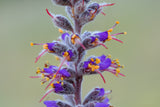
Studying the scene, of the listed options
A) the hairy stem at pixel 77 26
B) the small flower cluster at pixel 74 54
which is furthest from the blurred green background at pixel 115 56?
the hairy stem at pixel 77 26

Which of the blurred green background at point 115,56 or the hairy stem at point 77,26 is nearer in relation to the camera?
the hairy stem at point 77,26

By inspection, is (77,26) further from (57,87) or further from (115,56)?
(115,56)

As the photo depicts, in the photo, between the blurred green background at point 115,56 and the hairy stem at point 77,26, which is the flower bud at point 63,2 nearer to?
the hairy stem at point 77,26

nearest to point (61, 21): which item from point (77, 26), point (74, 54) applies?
point (77, 26)

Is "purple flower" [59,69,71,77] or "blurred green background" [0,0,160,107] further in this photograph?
"blurred green background" [0,0,160,107]

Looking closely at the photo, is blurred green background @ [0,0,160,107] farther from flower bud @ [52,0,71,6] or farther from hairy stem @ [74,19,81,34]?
flower bud @ [52,0,71,6]

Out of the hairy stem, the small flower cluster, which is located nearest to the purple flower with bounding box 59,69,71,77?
the small flower cluster

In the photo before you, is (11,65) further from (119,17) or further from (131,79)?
(119,17)

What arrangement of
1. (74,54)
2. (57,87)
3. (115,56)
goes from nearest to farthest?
(74,54) < (57,87) < (115,56)
